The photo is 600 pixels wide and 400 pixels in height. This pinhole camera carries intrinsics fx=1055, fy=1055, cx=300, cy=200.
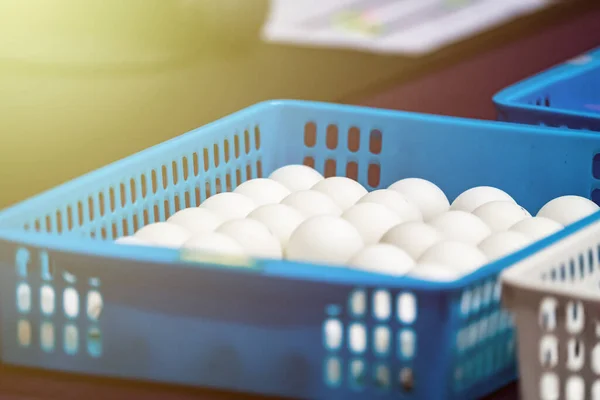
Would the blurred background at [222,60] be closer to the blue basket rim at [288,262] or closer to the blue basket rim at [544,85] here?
the blue basket rim at [544,85]

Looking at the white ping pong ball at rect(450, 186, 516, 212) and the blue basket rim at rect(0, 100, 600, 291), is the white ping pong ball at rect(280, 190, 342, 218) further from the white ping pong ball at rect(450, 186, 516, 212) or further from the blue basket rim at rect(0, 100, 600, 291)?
the blue basket rim at rect(0, 100, 600, 291)

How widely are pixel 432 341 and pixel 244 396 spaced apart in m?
0.20

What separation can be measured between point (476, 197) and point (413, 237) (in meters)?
0.26

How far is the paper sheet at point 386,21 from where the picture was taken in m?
3.57

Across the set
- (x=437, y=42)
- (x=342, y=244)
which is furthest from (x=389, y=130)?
(x=437, y=42)

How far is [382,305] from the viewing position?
102 cm

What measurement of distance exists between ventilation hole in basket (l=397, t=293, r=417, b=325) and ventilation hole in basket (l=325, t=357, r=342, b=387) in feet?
0.25

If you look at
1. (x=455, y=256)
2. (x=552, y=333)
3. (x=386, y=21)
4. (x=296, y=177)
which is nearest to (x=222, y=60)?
(x=386, y=21)

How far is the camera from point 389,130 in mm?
1630

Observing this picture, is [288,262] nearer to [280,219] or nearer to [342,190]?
[280,219]

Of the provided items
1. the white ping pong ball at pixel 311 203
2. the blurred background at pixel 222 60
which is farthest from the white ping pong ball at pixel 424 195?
the blurred background at pixel 222 60

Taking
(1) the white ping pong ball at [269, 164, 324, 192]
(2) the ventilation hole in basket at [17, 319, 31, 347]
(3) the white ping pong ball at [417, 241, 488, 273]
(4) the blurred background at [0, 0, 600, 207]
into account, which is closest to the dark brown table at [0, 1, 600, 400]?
(4) the blurred background at [0, 0, 600, 207]

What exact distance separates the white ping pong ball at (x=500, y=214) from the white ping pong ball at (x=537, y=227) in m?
0.05

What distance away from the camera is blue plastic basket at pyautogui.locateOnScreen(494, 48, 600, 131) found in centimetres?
156
